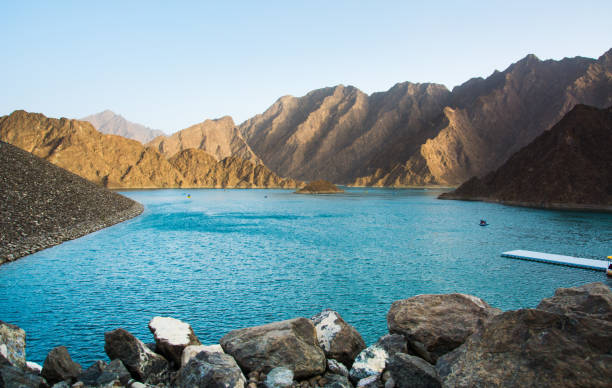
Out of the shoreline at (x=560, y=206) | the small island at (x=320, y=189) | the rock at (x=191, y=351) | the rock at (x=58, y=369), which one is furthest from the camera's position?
the small island at (x=320, y=189)

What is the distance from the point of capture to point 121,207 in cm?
7106

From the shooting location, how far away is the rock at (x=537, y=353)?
6301 millimetres

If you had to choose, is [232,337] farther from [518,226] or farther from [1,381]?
[518,226]

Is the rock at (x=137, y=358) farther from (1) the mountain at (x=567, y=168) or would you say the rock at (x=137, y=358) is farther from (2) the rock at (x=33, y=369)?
(1) the mountain at (x=567, y=168)

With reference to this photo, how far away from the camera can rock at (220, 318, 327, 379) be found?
972 cm

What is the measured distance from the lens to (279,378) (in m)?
9.04

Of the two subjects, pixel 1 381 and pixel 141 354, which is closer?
pixel 1 381

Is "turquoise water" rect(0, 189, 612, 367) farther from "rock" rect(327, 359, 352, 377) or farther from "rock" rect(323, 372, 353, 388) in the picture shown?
"rock" rect(323, 372, 353, 388)

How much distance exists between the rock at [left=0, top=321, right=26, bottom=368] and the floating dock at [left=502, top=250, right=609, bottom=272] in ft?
117

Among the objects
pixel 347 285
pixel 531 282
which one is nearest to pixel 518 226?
pixel 531 282

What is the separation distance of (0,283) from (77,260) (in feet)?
23.8

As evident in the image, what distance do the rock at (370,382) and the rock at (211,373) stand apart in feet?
9.34

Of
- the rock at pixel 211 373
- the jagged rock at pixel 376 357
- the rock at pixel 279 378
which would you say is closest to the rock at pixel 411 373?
the jagged rock at pixel 376 357

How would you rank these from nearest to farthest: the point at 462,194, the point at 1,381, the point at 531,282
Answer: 1. the point at 1,381
2. the point at 531,282
3. the point at 462,194
